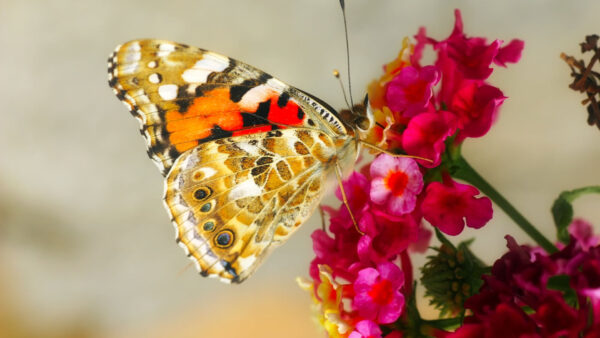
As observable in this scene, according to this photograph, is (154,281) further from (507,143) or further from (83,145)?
(507,143)

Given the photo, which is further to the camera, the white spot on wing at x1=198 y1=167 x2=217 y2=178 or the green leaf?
the white spot on wing at x1=198 y1=167 x2=217 y2=178

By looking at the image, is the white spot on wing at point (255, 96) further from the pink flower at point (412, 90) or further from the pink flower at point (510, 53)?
the pink flower at point (510, 53)

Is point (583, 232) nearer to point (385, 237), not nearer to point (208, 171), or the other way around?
point (385, 237)

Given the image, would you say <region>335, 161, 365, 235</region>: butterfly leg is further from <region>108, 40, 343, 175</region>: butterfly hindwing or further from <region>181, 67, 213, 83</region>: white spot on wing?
<region>181, 67, 213, 83</region>: white spot on wing

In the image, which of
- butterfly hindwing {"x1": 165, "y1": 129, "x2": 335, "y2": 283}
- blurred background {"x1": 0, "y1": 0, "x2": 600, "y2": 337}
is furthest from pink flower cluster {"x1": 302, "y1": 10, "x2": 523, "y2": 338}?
blurred background {"x1": 0, "y1": 0, "x2": 600, "y2": 337}

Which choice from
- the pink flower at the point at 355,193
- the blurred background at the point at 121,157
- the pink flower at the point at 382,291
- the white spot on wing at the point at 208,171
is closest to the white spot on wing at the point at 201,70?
the white spot on wing at the point at 208,171

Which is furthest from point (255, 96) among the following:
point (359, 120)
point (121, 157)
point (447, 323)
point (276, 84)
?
point (121, 157)
